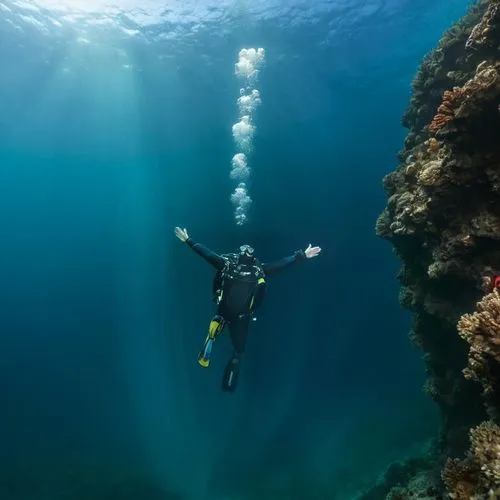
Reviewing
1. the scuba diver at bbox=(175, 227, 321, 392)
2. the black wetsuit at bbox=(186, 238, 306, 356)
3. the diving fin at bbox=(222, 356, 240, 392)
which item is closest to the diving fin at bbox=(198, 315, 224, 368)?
the scuba diver at bbox=(175, 227, 321, 392)

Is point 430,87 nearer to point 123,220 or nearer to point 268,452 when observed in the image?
point 268,452

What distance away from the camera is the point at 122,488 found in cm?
2719

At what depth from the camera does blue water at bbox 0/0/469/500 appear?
2578 cm

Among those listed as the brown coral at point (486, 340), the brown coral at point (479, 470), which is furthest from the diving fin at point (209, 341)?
the brown coral at point (486, 340)

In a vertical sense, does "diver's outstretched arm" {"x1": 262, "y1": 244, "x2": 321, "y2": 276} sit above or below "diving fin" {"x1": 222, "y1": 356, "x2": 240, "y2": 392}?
above

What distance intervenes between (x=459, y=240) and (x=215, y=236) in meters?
43.2

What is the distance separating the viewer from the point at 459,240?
5840 mm

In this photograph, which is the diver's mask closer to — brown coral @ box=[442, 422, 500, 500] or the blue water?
brown coral @ box=[442, 422, 500, 500]

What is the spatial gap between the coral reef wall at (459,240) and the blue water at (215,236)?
55.8 feet

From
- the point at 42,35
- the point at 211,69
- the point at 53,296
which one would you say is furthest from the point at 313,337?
the point at 53,296

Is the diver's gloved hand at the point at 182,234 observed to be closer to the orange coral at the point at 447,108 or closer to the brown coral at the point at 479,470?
the orange coral at the point at 447,108

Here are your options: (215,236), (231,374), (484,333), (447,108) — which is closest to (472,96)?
(447,108)

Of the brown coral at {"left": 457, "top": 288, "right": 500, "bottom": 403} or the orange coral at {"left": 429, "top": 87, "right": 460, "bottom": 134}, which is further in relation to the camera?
the orange coral at {"left": 429, "top": 87, "right": 460, "bottom": 134}

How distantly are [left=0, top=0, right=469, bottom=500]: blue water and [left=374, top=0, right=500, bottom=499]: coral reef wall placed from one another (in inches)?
670
